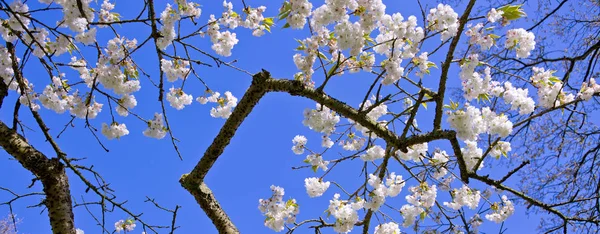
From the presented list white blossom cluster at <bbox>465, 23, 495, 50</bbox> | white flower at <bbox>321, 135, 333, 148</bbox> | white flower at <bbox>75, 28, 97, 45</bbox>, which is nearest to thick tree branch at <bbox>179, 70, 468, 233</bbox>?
white blossom cluster at <bbox>465, 23, 495, 50</bbox>

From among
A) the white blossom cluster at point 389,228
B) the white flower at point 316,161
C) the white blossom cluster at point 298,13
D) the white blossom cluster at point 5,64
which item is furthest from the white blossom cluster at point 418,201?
the white blossom cluster at point 5,64

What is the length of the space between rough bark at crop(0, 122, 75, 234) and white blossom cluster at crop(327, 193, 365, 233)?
1.35 meters

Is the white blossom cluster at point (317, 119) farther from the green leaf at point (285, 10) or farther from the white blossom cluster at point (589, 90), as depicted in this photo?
the white blossom cluster at point (589, 90)

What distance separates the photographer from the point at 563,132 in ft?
15.2

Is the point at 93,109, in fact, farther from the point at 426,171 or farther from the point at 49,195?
the point at 426,171

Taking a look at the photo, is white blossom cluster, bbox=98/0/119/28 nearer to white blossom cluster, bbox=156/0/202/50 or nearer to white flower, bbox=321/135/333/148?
white blossom cluster, bbox=156/0/202/50

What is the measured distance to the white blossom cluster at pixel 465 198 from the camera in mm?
2851

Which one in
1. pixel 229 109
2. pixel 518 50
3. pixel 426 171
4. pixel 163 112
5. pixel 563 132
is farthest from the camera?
pixel 563 132

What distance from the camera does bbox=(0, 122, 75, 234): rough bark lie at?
243 centimetres

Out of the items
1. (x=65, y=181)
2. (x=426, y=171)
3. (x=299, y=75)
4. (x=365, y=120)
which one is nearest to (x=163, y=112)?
(x=65, y=181)

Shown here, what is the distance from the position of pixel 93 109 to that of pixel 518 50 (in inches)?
92.1

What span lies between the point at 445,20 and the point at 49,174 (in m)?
2.11

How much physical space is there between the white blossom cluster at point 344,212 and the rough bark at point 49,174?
4.43 feet

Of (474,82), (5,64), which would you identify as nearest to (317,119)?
(474,82)
